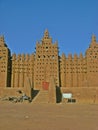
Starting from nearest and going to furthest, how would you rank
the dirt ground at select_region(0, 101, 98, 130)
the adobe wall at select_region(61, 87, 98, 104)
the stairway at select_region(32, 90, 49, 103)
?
the dirt ground at select_region(0, 101, 98, 130) → the stairway at select_region(32, 90, 49, 103) → the adobe wall at select_region(61, 87, 98, 104)

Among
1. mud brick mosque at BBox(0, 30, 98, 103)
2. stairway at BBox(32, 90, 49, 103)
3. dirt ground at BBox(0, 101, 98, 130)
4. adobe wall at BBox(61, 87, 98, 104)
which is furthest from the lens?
mud brick mosque at BBox(0, 30, 98, 103)

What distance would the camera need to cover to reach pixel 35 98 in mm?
33562

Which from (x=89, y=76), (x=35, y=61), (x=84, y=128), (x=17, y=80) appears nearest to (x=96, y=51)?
(x=89, y=76)

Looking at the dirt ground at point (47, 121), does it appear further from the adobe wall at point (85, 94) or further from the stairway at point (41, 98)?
the adobe wall at point (85, 94)

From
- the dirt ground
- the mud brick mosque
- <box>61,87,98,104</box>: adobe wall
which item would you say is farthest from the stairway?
the dirt ground

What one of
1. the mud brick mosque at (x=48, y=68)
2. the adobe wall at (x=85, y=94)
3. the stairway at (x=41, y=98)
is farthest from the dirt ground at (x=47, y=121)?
the mud brick mosque at (x=48, y=68)

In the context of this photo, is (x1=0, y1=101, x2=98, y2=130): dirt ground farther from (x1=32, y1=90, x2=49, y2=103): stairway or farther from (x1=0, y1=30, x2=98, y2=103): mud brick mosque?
(x1=0, y1=30, x2=98, y2=103): mud brick mosque

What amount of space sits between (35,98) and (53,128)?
23095 mm

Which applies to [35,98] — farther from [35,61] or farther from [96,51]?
[96,51]

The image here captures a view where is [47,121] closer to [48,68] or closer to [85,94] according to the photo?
[85,94]

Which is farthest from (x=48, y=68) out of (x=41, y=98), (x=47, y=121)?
(x=47, y=121)

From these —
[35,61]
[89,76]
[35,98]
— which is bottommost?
[35,98]

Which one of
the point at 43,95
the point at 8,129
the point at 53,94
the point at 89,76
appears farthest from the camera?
the point at 89,76

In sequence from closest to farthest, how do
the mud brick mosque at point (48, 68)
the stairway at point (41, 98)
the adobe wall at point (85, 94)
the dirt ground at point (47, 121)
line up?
the dirt ground at point (47, 121) → the stairway at point (41, 98) → the adobe wall at point (85, 94) → the mud brick mosque at point (48, 68)
